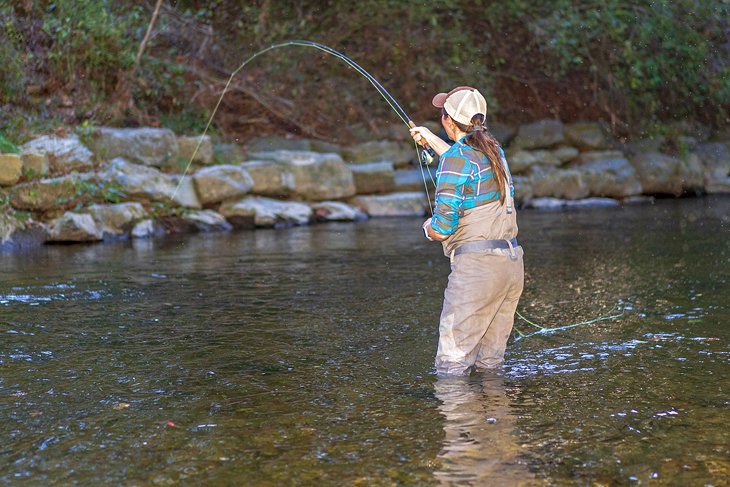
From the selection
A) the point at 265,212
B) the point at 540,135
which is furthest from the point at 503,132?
the point at 265,212

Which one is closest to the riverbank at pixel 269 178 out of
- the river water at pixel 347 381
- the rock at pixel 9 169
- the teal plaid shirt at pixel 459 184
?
the rock at pixel 9 169

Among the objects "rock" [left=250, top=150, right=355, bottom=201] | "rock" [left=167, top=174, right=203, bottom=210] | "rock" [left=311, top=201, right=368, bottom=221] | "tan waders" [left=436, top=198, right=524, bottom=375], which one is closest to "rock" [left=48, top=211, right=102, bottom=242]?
"rock" [left=167, top=174, right=203, bottom=210]

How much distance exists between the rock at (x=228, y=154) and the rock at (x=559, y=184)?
20.2ft

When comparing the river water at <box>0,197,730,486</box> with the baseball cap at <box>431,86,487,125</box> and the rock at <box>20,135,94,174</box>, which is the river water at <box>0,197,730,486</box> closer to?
the baseball cap at <box>431,86,487,125</box>

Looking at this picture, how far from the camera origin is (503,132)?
21359 millimetres

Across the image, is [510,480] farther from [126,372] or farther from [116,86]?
[116,86]

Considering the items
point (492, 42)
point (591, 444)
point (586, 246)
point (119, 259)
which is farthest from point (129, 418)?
point (492, 42)

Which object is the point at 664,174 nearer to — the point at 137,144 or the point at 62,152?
the point at 137,144

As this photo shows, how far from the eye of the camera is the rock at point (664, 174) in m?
21.5

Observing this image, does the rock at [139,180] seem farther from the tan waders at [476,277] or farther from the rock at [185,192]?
the tan waders at [476,277]

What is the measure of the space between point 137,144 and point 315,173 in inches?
124

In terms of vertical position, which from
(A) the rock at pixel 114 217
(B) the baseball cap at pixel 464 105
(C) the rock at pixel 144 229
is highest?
(B) the baseball cap at pixel 464 105

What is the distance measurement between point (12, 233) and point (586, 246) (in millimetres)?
7359

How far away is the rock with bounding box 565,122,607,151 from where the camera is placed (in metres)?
21.5
